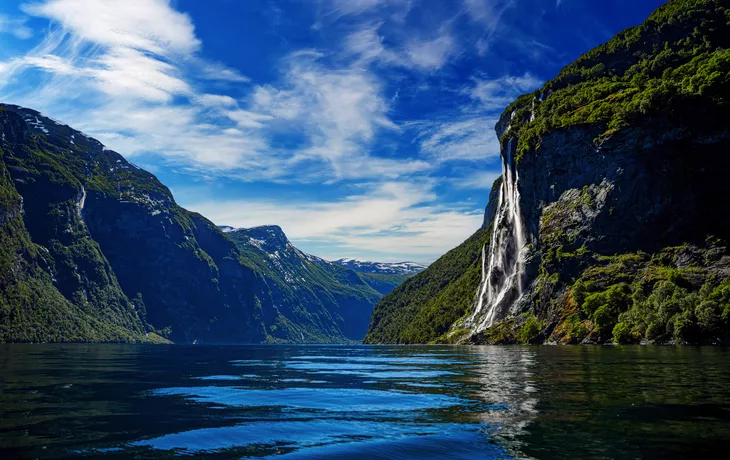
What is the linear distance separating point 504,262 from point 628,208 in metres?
48.1

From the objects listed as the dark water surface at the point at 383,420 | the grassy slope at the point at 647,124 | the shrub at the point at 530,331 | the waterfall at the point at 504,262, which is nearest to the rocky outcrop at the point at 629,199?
the grassy slope at the point at 647,124

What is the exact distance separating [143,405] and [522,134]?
168484 millimetres

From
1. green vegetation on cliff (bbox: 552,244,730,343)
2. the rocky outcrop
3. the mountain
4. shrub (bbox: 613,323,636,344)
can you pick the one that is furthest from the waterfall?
shrub (bbox: 613,323,636,344)

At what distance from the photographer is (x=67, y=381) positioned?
32.8m

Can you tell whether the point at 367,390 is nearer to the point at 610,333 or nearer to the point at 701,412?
the point at 701,412

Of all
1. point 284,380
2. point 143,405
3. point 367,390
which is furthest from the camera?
point 284,380

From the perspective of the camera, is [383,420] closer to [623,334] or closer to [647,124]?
[623,334]

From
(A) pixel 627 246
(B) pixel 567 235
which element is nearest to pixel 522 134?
(B) pixel 567 235

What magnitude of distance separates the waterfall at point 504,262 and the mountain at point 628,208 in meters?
0.60

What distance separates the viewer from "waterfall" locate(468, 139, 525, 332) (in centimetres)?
15212

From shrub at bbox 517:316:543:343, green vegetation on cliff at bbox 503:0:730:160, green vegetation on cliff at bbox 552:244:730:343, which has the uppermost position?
green vegetation on cliff at bbox 503:0:730:160

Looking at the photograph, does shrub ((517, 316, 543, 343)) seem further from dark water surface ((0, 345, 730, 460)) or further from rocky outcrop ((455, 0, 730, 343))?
dark water surface ((0, 345, 730, 460))

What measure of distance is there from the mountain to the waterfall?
0.60m

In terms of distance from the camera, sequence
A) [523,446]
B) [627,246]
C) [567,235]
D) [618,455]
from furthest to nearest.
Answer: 1. [567,235]
2. [627,246]
3. [523,446]
4. [618,455]
